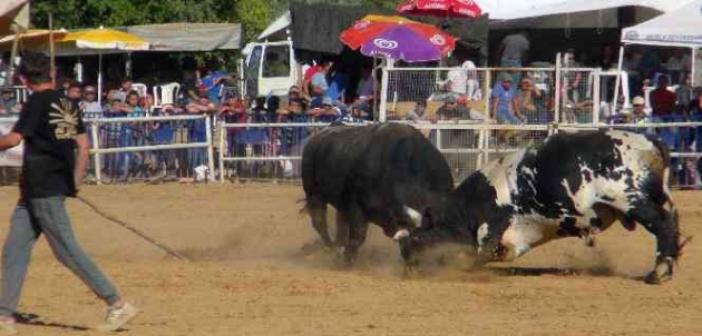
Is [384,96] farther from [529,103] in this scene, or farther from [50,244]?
[50,244]

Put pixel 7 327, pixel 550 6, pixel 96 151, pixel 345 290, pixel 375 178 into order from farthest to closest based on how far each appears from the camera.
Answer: pixel 550 6 → pixel 96 151 → pixel 375 178 → pixel 345 290 → pixel 7 327

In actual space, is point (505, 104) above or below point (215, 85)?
above

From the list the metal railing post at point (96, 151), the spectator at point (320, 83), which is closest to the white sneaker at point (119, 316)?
the metal railing post at point (96, 151)

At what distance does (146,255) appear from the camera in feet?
47.6

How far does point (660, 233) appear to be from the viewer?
12.4 metres

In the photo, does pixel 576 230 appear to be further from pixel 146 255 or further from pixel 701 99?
pixel 701 99

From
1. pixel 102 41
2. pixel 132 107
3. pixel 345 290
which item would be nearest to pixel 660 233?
pixel 345 290

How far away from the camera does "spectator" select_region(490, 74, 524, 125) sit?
21.6 meters

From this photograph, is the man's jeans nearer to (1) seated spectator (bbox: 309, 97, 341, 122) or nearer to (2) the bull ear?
(2) the bull ear

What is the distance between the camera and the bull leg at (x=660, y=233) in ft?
40.5

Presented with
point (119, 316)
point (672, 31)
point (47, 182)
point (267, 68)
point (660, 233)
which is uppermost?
point (672, 31)

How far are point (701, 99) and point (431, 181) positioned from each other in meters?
9.98

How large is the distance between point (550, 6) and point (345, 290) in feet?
55.4

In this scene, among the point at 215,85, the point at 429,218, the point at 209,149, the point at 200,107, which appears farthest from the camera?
the point at 215,85
